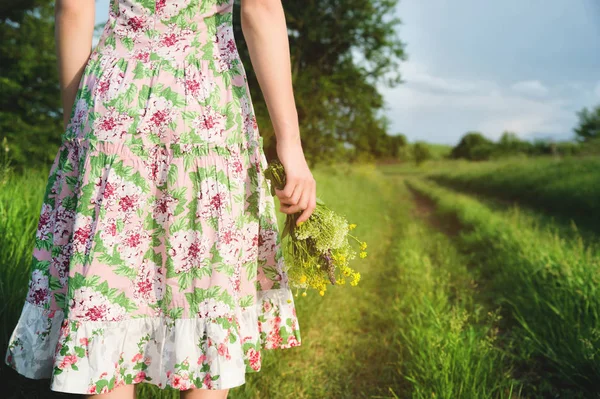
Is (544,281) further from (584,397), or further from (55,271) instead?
(55,271)

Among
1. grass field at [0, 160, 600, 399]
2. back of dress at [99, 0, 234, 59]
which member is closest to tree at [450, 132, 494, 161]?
grass field at [0, 160, 600, 399]

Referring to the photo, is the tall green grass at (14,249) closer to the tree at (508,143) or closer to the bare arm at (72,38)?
the bare arm at (72,38)

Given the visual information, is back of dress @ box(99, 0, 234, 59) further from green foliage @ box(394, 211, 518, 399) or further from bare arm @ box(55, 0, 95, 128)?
green foliage @ box(394, 211, 518, 399)

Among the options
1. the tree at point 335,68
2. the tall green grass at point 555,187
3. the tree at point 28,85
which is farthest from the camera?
the tree at point 335,68

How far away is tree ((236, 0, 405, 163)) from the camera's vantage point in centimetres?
1310

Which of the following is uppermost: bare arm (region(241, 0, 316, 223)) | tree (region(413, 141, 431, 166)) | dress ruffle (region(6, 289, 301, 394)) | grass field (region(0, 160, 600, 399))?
tree (region(413, 141, 431, 166))

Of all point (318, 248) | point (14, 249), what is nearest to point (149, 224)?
point (318, 248)

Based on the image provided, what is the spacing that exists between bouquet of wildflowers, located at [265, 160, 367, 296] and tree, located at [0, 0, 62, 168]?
5.90 m

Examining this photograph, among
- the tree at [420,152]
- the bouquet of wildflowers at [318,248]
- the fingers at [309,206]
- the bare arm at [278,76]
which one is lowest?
the bouquet of wildflowers at [318,248]

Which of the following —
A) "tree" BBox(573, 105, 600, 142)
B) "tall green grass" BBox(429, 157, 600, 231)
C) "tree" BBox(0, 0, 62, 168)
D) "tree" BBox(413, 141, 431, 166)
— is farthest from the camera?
"tree" BBox(413, 141, 431, 166)

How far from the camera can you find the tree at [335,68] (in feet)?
43.0

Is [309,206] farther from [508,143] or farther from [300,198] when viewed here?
[508,143]

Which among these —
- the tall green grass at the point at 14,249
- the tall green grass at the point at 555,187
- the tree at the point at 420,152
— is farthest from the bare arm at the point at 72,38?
the tree at the point at 420,152

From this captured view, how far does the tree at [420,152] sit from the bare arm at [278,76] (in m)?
60.6
